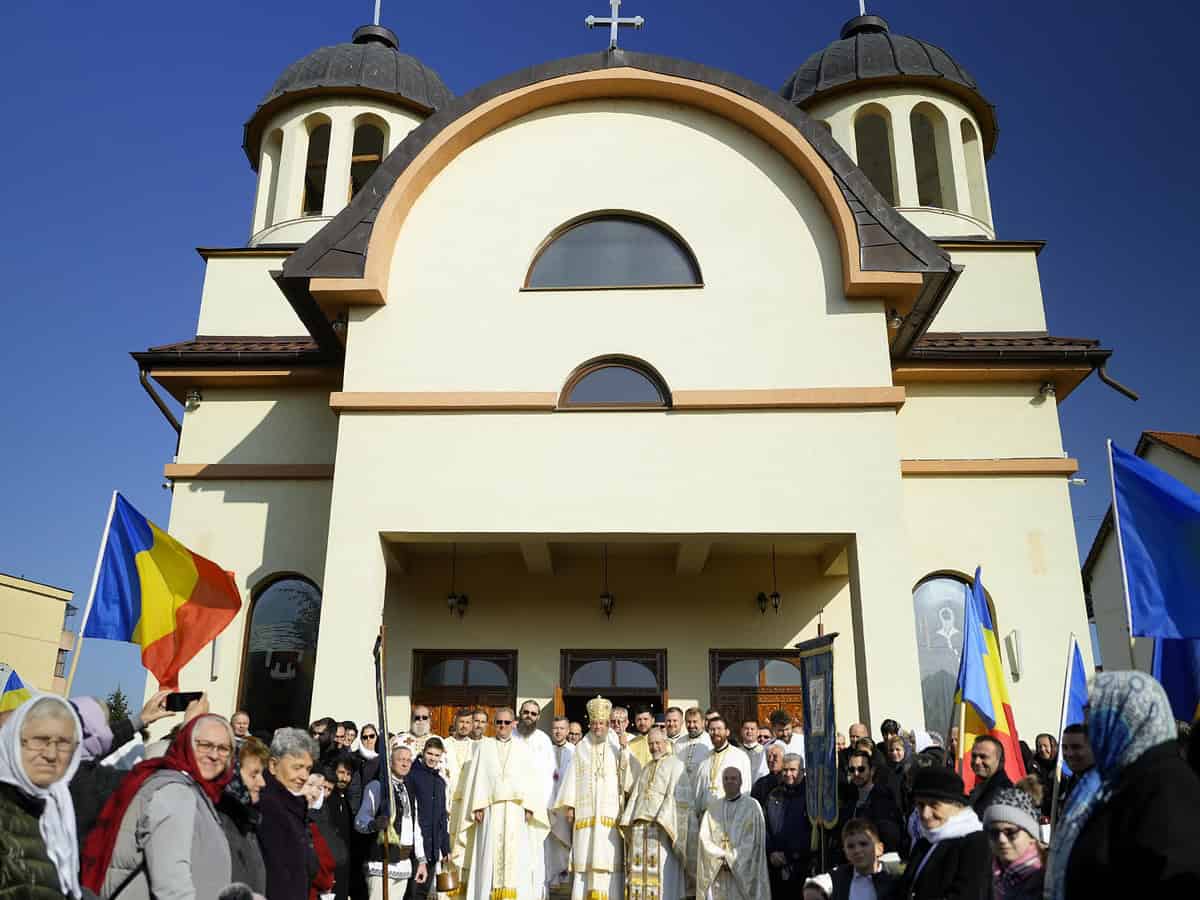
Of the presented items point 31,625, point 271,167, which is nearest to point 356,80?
point 271,167

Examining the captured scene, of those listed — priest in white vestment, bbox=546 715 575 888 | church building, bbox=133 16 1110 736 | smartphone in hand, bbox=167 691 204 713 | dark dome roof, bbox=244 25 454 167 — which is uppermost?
dark dome roof, bbox=244 25 454 167

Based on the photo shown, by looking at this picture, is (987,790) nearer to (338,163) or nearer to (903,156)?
(903,156)

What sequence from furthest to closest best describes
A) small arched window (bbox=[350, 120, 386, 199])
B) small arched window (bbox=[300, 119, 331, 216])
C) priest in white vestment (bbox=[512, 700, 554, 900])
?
1. small arched window (bbox=[350, 120, 386, 199])
2. small arched window (bbox=[300, 119, 331, 216])
3. priest in white vestment (bbox=[512, 700, 554, 900])

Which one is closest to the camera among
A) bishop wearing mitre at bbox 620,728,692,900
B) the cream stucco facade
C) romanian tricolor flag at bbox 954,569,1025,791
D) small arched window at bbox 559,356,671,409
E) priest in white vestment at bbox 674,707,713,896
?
romanian tricolor flag at bbox 954,569,1025,791

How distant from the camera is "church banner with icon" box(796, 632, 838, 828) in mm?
7320

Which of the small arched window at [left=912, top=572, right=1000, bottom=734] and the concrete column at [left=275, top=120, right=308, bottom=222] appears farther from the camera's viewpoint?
the concrete column at [left=275, top=120, right=308, bottom=222]

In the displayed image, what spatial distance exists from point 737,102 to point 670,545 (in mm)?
5471

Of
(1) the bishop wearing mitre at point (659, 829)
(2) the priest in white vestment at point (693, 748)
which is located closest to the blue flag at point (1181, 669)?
(2) the priest in white vestment at point (693, 748)

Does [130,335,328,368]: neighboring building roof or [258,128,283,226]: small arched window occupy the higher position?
[258,128,283,226]: small arched window

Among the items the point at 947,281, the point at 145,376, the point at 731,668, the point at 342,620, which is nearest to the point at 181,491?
the point at 145,376

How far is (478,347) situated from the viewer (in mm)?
11562

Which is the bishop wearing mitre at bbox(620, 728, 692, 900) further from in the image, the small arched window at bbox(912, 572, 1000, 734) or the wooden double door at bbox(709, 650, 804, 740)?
the small arched window at bbox(912, 572, 1000, 734)

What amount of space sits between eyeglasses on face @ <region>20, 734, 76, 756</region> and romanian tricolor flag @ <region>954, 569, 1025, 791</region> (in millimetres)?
6086

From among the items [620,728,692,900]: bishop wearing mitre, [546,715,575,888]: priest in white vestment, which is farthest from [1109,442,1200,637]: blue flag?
[546,715,575,888]: priest in white vestment
